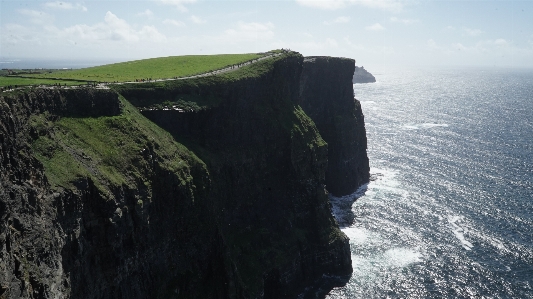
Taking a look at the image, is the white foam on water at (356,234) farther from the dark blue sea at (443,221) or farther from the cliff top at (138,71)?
the cliff top at (138,71)

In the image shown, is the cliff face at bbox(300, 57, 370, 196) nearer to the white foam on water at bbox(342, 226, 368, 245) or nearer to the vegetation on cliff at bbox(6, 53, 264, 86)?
the white foam on water at bbox(342, 226, 368, 245)

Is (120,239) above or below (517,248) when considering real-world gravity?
above

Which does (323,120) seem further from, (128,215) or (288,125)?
(128,215)

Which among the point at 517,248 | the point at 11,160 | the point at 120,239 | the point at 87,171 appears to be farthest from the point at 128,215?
the point at 517,248

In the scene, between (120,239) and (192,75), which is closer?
(120,239)

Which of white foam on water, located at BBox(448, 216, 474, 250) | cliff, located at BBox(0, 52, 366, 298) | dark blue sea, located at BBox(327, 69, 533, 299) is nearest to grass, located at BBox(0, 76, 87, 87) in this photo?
cliff, located at BBox(0, 52, 366, 298)

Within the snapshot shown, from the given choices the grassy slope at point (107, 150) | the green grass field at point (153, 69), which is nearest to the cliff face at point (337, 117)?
the green grass field at point (153, 69)

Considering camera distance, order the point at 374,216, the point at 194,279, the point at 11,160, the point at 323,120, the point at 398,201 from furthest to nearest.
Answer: the point at 323,120
the point at 398,201
the point at 374,216
the point at 194,279
the point at 11,160
